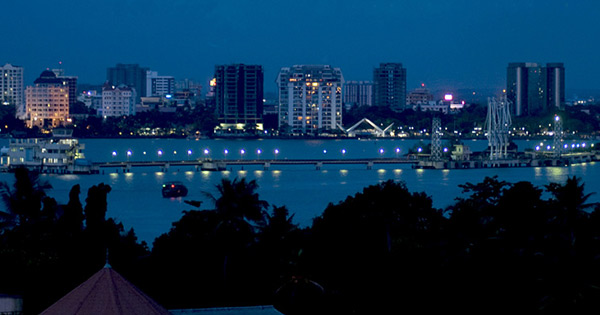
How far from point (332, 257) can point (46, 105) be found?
73151mm

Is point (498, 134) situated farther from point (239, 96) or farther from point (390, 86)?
point (390, 86)

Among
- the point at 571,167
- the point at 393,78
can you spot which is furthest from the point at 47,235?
the point at 393,78

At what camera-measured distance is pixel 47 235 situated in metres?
11.9

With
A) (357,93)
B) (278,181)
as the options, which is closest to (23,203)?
(278,181)

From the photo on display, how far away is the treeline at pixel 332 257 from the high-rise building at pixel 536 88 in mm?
90961

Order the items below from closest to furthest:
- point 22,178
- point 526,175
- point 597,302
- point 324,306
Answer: point 597,302 < point 324,306 < point 22,178 < point 526,175

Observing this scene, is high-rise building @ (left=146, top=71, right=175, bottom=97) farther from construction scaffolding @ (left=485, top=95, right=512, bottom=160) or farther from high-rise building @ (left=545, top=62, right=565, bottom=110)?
construction scaffolding @ (left=485, top=95, right=512, bottom=160)

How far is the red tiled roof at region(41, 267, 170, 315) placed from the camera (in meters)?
6.25

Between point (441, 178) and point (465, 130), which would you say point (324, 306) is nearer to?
point (441, 178)

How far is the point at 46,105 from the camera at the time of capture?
267ft

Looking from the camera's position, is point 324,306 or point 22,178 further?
point 22,178

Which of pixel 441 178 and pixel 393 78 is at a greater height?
pixel 393 78

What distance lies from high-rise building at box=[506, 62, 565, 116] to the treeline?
298 ft

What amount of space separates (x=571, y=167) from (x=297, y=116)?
33.3 metres
